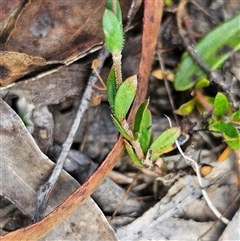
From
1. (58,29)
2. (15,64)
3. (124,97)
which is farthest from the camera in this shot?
(58,29)

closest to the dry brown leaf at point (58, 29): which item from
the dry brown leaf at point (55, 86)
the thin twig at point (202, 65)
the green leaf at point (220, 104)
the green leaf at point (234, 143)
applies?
the dry brown leaf at point (55, 86)

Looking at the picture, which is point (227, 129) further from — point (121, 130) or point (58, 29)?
point (58, 29)

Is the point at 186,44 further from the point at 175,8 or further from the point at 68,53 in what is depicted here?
the point at 68,53

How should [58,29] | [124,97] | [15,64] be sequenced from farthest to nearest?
[58,29] → [15,64] → [124,97]

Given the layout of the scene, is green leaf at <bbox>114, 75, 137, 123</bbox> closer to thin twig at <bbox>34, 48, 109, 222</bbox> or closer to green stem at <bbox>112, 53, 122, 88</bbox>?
green stem at <bbox>112, 53, 122, 88</bbox>

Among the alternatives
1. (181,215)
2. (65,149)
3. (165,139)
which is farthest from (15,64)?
(181,215)

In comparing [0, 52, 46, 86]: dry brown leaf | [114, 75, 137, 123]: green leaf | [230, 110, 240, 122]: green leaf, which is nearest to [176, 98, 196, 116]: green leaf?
[230, 110, 240, 122]: green leaf

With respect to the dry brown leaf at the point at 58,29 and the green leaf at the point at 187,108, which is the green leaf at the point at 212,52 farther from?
the dry brown leaf at the point at 58,29
